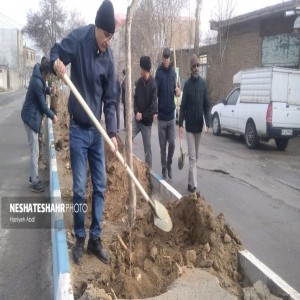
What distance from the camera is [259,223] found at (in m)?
5.79

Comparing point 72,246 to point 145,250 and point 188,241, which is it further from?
point 188,241

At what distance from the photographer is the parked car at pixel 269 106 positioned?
11453mm

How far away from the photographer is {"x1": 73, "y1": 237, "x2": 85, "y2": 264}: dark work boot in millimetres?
3875

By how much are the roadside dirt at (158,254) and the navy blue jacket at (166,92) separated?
8.95 feet

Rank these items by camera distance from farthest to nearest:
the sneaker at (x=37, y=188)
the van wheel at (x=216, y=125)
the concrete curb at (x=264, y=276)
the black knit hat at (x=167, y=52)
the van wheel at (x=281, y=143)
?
the van wheel at (x=216, y=125) → the van wheel at (x=281, y=143) → the black knit hat at (x=167, y=52) → the sneaker at (x=37, y=188) → the concrete curb at (x=264, y=276)

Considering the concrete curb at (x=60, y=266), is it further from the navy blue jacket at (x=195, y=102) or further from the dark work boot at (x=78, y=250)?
the navy blue jacket at (x=195, y=102)

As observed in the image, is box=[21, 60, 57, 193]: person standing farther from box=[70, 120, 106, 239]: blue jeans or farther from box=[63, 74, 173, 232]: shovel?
box=[63, 74, 173, 232]: shovel

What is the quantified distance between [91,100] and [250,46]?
16828 millimetres

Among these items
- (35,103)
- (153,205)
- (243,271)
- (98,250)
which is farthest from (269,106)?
(98,250)

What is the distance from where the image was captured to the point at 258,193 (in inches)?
288

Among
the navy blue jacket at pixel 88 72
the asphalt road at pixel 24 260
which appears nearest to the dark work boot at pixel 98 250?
the asphalt road at pixel 24 260

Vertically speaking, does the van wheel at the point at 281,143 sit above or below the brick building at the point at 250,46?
below

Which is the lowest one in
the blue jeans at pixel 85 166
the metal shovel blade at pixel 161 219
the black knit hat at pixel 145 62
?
the metal shovel blade at pixel 161 219

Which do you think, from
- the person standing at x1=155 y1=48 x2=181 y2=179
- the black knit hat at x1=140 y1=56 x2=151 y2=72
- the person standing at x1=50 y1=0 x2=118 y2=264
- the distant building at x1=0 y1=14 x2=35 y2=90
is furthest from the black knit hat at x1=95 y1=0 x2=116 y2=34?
the distant building at x1=0 y1=14 x2=35 y2=90
